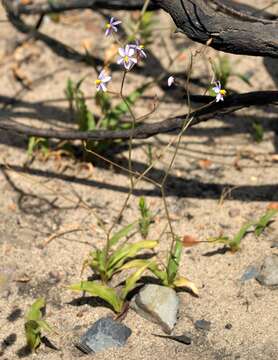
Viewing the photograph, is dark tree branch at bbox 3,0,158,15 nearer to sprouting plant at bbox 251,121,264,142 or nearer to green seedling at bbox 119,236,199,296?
sprouting plant at bbox 251,121,264,142

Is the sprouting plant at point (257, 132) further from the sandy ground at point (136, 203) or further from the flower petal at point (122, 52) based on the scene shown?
the flower petal at point (122, 52)

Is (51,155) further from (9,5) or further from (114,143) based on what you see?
(9,5)

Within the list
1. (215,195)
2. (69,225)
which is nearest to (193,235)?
(215,195)

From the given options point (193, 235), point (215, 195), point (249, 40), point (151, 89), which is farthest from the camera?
point (151, 89)

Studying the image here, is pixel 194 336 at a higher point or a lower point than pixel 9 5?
lower

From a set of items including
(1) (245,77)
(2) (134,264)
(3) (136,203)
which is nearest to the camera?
(2) (134,264)

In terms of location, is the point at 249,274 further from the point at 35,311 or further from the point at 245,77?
the point at 245,77

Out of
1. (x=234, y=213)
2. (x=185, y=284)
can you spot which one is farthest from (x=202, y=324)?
(x=234, y=213)
